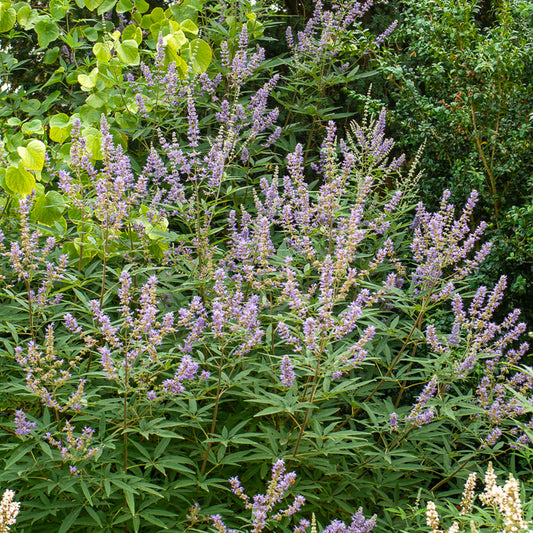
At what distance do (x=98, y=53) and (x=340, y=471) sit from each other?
136 inches

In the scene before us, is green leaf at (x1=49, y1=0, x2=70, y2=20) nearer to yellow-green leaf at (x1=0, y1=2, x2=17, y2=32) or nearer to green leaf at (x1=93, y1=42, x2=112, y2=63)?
yellow-green leaf at (x1=0, y1=2, x2=17, y2=32)

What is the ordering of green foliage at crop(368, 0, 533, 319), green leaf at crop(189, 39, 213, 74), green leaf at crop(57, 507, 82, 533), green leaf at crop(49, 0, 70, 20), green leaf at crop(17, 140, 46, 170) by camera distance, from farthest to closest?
green leaf at crop(49, 0, 70, 20)
green leaf at crop(189, 39, 213, 74)
green foliage at crop(368, 0, 533, 319)
green leaf at crop(17, 140, 46, 170)
green leaf at crop(57, 507, 82, 533)

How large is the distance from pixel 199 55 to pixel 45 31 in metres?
1.32

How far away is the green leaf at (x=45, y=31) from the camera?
17.4ft

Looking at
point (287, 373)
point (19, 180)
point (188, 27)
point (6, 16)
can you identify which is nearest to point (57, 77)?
point (6, 16)

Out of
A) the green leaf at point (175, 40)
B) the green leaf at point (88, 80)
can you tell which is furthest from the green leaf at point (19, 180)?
the green leaf at point (175, 40)

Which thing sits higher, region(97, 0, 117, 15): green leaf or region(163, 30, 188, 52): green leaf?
region(97, 0, 117, 15): green leaf

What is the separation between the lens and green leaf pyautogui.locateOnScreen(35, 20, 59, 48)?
5297mm

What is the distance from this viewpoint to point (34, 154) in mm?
4000

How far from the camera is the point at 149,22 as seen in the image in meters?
5.94

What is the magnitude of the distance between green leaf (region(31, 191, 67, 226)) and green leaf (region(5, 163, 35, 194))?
197 mm

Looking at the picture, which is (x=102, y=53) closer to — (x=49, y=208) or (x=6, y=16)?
(x=6, y=16)

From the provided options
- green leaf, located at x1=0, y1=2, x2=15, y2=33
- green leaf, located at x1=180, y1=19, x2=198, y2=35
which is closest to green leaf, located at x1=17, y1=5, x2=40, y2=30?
green leaf, located at x1=0, y1=2, x2=15, y2=33

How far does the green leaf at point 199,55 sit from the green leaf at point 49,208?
5.54 feet
